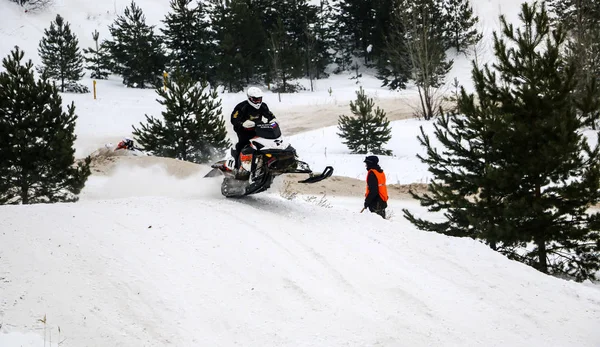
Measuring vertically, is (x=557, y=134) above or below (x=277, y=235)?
above

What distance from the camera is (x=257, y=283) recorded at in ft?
18.9

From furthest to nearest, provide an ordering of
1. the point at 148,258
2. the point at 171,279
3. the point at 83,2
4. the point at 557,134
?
the point at 83,2, the point at 557,134, the point at 148,258, the point at 171,279

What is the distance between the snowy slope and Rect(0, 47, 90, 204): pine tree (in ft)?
22.6

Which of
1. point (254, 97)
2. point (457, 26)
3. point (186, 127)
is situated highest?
point (457, 26)

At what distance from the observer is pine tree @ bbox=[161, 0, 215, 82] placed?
50500 mm

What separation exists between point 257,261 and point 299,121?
32.5 meters

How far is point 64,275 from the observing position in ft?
16.9

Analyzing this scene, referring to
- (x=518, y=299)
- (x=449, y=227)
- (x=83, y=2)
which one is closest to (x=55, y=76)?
(x=83, y=2)

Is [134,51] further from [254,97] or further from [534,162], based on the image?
[534,162]

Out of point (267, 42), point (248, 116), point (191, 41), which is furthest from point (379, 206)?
point (191, 41)

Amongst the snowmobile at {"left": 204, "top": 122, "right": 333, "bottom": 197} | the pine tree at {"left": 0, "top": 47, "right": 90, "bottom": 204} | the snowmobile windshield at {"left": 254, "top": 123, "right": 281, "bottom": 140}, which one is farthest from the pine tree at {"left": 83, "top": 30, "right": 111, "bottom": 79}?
the snowmobile windshield at {"left": 254, "top": 123, "right": 281, "bottom": 140}

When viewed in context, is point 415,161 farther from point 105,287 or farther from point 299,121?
point 105,287

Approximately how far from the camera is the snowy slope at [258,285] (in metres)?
A: 4.76

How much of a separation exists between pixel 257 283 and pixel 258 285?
4cm
